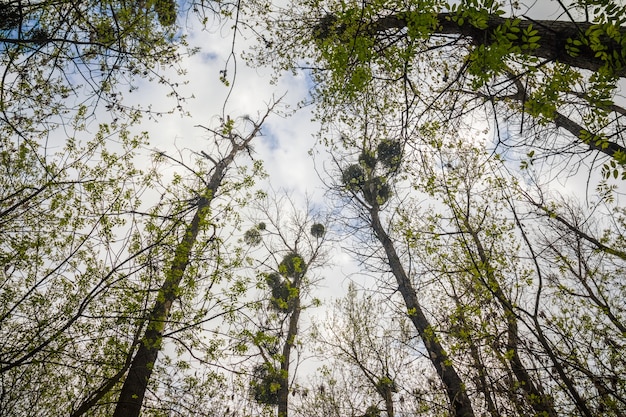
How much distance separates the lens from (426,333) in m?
5.20

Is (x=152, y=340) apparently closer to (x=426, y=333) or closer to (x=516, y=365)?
(x=426, y=333)

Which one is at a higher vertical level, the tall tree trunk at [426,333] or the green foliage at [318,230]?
the green foliage at [318,230]

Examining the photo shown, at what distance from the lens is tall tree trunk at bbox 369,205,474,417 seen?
5223mm

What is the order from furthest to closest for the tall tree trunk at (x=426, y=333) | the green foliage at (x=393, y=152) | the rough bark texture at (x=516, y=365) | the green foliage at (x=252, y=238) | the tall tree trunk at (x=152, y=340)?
1. the green foliage at (x=252, y=238)
2. the tall tree trunk at (x=426, y=333)
3. the tall tree trunk at (x=152, y=340)
4. the green foliage at (x=393, y=152)
5. the rough bark texture at (x=516, y=365)

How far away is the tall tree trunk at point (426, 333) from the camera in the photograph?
522 centimetres

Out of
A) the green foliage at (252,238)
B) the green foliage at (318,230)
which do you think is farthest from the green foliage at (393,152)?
the green foliage at (252,238)

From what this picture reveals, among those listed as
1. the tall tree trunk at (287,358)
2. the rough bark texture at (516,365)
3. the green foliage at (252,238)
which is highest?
the green foliage at (252,238)

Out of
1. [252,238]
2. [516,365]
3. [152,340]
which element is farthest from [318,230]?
[516,365]

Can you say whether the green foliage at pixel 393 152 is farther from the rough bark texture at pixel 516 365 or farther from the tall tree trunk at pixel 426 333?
the tall tree trunk at pixel 426 333

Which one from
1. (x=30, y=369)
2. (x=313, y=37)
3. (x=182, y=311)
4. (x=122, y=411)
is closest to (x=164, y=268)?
(x=182, y=311)

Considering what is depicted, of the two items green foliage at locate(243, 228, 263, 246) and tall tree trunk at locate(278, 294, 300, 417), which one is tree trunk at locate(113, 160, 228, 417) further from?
green foliage at locate(243, 228, 263, 246)

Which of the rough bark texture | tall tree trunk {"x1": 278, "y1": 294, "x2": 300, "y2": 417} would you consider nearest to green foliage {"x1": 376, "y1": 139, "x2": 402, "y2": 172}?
the rough bark texture

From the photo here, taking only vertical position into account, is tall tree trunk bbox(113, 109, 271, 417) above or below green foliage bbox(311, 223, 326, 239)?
below

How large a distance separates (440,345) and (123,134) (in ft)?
25.0
